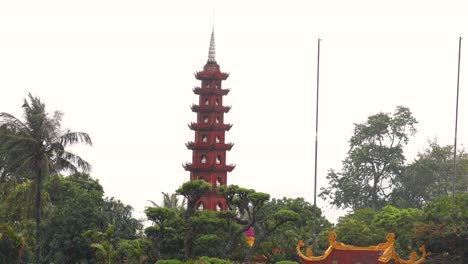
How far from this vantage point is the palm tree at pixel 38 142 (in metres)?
45.9

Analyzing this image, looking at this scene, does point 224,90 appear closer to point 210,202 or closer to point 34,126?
point 210,202

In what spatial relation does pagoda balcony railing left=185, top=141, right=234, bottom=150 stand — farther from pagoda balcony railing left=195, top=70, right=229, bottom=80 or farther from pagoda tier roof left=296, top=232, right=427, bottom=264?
pagoda tier roof left=296, top=232, right=427, bottom=264

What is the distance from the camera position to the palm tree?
4591 centimetres

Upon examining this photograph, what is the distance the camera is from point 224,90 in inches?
2660

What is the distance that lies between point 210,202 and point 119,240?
430 inches

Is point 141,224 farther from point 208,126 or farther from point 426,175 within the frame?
point 426,175

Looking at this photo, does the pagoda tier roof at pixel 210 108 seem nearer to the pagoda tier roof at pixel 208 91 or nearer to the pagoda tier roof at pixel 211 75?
the pagoda tier roof at pixel 208 91

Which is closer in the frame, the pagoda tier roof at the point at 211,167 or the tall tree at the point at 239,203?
the tall tree at the point at 239,203

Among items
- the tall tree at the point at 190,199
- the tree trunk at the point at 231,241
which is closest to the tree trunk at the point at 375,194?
the tree trunk at the point at 231,241

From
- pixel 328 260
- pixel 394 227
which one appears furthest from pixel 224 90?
pixel 328 260

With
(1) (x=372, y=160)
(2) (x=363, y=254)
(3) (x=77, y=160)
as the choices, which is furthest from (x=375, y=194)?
(3) (x=77, y=160)

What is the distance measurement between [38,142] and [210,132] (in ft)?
72.5

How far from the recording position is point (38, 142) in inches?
1810

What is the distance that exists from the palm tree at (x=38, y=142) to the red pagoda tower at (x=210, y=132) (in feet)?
65.1
